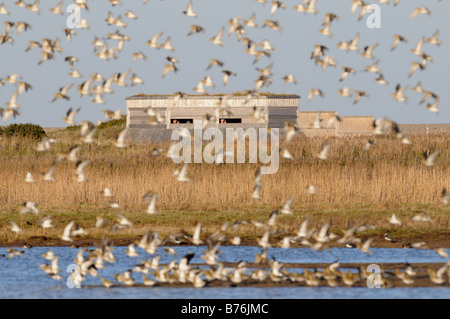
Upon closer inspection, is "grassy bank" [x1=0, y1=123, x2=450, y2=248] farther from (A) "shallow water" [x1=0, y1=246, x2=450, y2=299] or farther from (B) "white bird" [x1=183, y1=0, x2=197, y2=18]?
(B) "white bird" [x1=183, y1=0, x2=197, y2=18]

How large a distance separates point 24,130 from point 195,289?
42928 mm

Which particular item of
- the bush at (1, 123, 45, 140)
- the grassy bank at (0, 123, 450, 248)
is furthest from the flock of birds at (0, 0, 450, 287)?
the bush at (1, 123, 45, 140)

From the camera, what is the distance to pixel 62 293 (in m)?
19.7

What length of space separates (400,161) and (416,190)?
6184 millimetres

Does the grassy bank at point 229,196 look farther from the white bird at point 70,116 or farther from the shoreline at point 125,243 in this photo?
the white bird at point 70,116

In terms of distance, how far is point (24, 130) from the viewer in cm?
6053

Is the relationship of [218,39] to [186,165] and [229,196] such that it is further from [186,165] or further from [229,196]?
[229,196]

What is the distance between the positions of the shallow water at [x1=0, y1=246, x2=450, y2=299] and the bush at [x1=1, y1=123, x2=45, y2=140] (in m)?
34.7

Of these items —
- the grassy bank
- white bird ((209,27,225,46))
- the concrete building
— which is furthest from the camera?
the concrete building

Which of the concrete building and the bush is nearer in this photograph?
the bush

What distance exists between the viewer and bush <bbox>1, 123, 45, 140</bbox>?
59406mm

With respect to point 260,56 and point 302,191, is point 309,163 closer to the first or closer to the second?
point 302,191

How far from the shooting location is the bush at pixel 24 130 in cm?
5941
